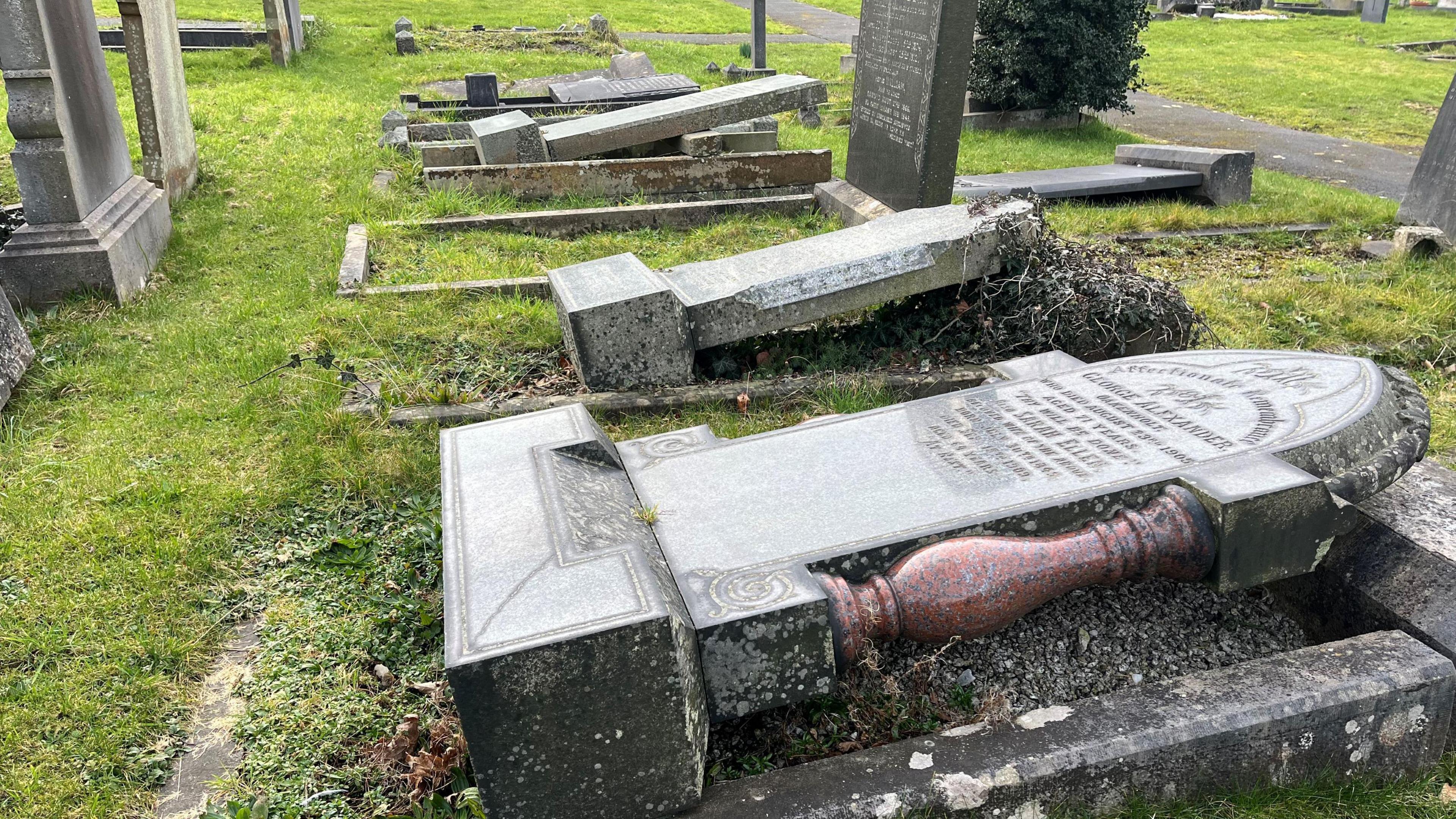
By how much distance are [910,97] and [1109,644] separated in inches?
172

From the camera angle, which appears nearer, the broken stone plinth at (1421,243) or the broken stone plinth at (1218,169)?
the broken stone plinth at (1421,243)

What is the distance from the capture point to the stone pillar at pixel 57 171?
477 cm

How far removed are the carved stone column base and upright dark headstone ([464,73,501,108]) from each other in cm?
472

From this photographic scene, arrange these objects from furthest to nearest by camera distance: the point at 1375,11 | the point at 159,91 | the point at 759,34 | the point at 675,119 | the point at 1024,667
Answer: the point at 1375,11
the point at 759,34
the point at 675,119
the point at 159,91
the point at 1024,667

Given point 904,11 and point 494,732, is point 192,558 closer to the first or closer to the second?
point 494,732

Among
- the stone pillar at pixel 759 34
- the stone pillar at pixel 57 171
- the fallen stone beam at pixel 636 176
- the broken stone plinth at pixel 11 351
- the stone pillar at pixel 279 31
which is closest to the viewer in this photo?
the broken stone plinth at pixel 11 351

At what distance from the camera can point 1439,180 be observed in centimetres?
619

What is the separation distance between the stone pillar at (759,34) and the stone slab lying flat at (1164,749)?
11.7 m

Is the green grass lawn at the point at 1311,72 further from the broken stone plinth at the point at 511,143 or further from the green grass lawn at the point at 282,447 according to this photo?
the broken stone plinth at the point at 511,143

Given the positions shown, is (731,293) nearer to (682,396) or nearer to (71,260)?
(682,396)

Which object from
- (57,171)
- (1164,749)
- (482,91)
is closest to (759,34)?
(482,91)

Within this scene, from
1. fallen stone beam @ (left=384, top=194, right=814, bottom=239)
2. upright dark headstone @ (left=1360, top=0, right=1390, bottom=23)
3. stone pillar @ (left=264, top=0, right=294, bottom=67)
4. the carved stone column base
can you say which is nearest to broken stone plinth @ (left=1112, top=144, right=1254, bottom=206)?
fallen stone beam @ (left=384, top=194, right=814, bottom=239)

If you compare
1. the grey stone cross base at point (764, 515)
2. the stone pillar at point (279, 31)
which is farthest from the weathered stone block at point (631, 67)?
the grey stone cross base at point (764, 515)

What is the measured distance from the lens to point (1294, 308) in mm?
5094
